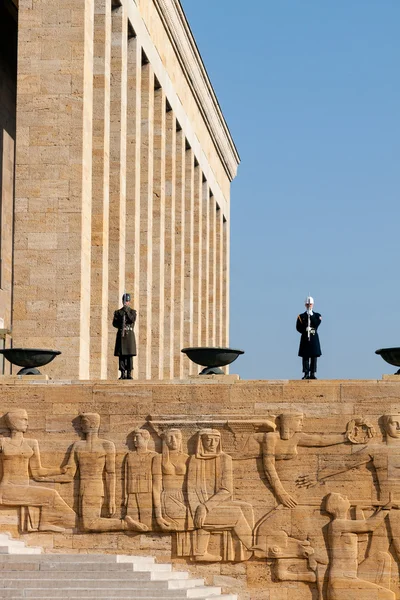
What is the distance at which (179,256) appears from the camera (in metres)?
39.3

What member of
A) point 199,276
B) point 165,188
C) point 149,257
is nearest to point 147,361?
point 149,257

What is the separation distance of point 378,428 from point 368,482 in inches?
33.2

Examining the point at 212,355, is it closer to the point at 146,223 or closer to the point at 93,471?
the point at 93,471

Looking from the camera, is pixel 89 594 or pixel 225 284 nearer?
pixel 89 594

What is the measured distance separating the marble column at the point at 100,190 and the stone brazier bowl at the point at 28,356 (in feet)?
14.2

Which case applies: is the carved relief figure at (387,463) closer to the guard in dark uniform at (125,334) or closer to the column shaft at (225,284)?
the guard in dark uniform at (125,334)

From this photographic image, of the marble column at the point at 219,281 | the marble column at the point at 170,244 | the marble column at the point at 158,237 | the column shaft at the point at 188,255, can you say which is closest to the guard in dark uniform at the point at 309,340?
the marble column at the point at 158,237

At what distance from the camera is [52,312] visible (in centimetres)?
2781

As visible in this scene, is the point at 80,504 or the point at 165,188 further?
the point at 165,188

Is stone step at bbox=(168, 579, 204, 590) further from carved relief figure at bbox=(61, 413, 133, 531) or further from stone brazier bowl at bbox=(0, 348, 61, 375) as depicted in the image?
stone brazier bowl at bbox=(0, 348, 61, 375)

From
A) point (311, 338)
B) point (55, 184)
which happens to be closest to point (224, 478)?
point (311, 338)

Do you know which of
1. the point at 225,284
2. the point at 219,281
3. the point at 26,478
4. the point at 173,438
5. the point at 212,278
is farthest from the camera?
the point at 225,284

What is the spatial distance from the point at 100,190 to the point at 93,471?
7.73 meters

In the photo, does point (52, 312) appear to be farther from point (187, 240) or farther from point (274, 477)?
point (187, 240)
